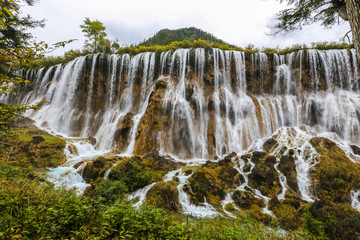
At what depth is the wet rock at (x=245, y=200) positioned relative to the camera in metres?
6.98

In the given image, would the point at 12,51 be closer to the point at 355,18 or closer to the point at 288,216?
the point at 355,18

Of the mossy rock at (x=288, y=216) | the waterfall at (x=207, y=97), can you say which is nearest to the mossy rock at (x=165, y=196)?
the mossy rock at (x=288, y=216)

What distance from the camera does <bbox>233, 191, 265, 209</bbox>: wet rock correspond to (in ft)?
22.9

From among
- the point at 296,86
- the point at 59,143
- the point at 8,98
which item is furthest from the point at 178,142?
the point at 8,98

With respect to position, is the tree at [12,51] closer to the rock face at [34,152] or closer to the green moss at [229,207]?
the rock face at [34,152]

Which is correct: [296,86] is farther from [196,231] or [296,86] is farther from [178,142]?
[196,231]

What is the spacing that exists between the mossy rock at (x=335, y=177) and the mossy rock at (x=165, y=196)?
23.1ft

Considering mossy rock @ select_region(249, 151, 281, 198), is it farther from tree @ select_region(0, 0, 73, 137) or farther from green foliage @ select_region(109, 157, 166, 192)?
tree @ select_region(0, 0, 73, 137)

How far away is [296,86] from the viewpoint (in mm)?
16641

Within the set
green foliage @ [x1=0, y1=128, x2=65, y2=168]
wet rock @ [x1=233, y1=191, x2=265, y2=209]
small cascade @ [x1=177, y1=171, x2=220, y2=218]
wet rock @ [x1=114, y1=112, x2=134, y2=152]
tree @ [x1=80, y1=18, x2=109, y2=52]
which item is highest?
tree @ [x1=80, y1=18, x2=109, y2=52]

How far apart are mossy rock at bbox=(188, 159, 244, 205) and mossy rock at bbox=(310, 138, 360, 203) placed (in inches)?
148

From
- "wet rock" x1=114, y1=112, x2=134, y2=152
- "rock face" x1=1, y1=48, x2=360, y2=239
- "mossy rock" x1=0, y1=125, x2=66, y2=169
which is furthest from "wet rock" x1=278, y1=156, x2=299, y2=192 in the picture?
"mossy rock" x1=0, y1=125, x2=66, y2=169

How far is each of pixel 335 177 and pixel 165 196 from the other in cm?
847

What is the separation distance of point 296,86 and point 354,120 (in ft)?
18.3
